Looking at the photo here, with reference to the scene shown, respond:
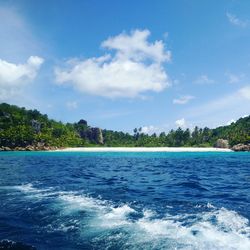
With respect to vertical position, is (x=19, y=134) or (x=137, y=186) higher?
(x=19, y=134)

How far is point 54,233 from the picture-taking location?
15328mm

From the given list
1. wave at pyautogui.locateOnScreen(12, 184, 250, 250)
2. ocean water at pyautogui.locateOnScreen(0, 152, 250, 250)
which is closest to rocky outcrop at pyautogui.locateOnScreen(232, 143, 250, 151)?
ocean water at pyautogui.locateOnScreen(0, 152, 250, 250)

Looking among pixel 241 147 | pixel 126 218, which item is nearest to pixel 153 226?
pixel 126 218

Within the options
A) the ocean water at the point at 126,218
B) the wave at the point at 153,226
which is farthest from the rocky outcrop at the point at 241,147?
the wave at the point at 153,226

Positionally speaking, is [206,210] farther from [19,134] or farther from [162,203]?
[19,134]

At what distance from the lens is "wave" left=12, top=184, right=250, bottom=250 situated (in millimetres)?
13758

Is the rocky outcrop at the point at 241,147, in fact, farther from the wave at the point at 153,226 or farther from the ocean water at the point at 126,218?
the wave at the point at 153,226

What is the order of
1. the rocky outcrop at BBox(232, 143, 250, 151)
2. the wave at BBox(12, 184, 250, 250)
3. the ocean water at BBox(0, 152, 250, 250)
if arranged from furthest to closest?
1. the rocky outcrop at BBox(232, 143, 250, 151)
2. the ocean water at BBox(0, 152, 250, 250)
3. the wave at BBox(12, 184, 250, 250)

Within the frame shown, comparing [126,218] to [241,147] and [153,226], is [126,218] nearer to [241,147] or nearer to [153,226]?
[153,226]

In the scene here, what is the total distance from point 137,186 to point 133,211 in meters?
12.6

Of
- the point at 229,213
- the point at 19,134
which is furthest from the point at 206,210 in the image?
the point at 19,134

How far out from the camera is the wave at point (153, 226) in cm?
1376

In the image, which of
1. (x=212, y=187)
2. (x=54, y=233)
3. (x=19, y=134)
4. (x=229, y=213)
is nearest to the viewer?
(x=54, y=233)

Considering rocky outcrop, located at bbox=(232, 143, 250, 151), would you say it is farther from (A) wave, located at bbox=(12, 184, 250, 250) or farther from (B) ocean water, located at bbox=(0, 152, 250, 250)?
(A) wave, located at bbox=(12, 184, 250, 250)
